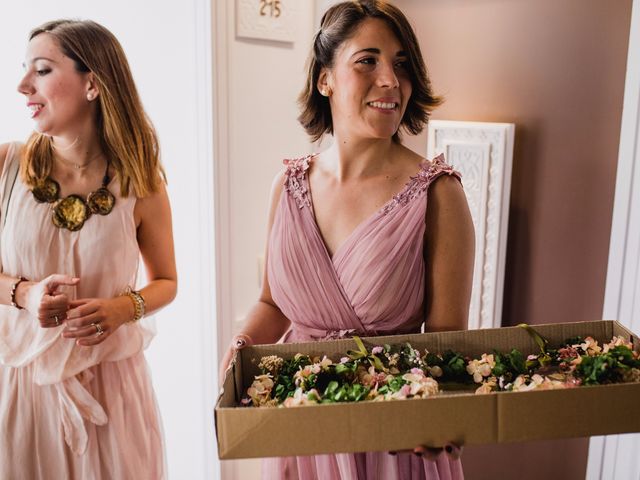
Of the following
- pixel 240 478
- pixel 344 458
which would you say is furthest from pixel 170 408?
pixel 344 458

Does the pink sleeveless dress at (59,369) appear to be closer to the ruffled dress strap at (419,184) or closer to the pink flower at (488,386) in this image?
the ruffled dress strap at (419,184)

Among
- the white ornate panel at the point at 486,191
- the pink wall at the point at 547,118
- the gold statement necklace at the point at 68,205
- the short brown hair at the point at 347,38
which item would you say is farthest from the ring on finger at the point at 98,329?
the pink wall at the point at 547,118

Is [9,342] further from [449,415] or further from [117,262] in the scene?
[449,415]

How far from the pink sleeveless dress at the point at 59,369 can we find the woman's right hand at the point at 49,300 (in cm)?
10

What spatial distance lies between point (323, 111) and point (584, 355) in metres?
0.85

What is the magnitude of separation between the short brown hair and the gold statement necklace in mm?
557

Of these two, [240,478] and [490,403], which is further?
[240,478]

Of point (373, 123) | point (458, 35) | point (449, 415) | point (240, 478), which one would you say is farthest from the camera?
point (240, 478)

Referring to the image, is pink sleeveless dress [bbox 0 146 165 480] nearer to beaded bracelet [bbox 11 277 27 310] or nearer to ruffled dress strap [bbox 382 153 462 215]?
beaded bracelet [bbox 11 277 27 310]

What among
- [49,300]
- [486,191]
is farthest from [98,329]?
[486,191]

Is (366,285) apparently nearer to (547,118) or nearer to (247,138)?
(547,118)

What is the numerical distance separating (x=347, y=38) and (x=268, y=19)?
116 cm

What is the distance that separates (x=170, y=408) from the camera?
2861 millimetres

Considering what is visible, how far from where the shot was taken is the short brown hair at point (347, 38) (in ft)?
5.08
